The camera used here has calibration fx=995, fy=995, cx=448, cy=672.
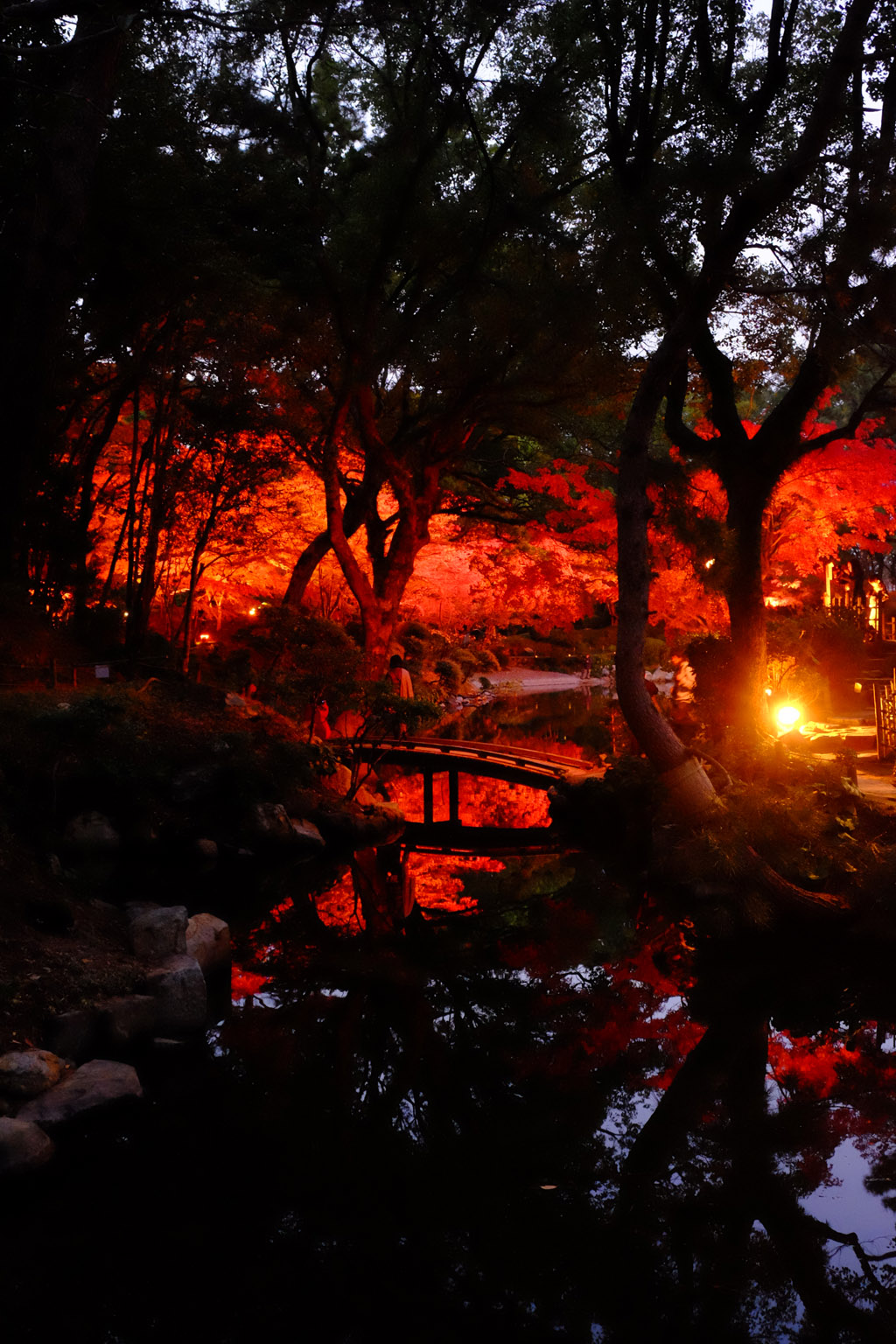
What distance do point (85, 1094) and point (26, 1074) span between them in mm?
349

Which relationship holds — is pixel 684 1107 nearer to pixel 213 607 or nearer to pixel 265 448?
pixel 265 448

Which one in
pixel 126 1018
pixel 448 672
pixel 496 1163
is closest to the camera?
pixel 496 1163

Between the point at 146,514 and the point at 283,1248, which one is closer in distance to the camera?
the point at 283,1248

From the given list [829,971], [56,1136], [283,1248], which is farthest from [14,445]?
[829,971]

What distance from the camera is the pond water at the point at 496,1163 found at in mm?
4156

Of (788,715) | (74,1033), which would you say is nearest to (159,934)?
(74,1033)

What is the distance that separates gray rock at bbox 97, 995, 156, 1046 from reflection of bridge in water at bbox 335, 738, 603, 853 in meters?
6.96

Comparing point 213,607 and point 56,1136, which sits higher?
point 213,607

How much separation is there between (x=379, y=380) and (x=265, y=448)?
2669mm

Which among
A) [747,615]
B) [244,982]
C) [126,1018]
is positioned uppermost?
[747,615]

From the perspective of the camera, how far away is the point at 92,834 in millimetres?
11359

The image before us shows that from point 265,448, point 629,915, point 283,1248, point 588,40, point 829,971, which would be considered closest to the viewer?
point 283,1248

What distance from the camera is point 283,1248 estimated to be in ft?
14.9

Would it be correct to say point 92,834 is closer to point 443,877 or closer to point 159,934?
point 159,934
